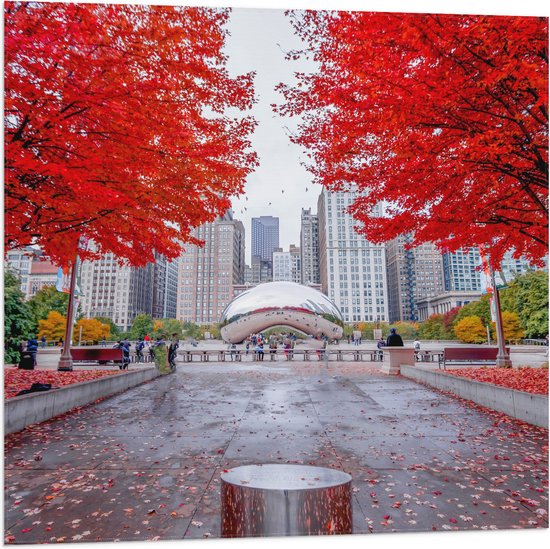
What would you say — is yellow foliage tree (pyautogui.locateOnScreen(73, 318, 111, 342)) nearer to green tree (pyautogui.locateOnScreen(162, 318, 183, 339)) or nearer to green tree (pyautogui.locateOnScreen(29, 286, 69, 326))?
green tree (pyautogui.locateOnScreen(162, 318, 183, 339))

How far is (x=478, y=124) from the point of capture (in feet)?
19.2

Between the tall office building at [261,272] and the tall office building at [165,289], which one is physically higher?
the tall office building at [261,272]

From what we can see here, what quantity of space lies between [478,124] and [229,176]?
419cm

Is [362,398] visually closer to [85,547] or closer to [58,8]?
[85,547]

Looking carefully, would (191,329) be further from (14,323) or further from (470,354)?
(470,354)

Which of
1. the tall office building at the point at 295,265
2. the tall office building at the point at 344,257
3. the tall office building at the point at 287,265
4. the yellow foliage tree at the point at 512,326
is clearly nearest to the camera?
the tall office building at the point at 344,257

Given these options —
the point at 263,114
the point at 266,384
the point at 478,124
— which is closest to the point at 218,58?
the point at 263,114

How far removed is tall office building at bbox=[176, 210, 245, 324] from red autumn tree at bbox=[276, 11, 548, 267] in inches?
267

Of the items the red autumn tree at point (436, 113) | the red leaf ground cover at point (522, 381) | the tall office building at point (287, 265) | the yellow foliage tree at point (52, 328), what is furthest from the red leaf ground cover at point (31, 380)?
the tall office building at point (287, 265)

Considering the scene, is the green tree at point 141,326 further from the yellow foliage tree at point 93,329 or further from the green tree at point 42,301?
the green tree at point 42,301

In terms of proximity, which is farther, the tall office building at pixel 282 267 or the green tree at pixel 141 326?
the tall office building at pixel 282 267

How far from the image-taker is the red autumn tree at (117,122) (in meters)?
5.18

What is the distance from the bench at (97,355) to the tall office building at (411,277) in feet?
408

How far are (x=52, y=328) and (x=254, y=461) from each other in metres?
20.4
